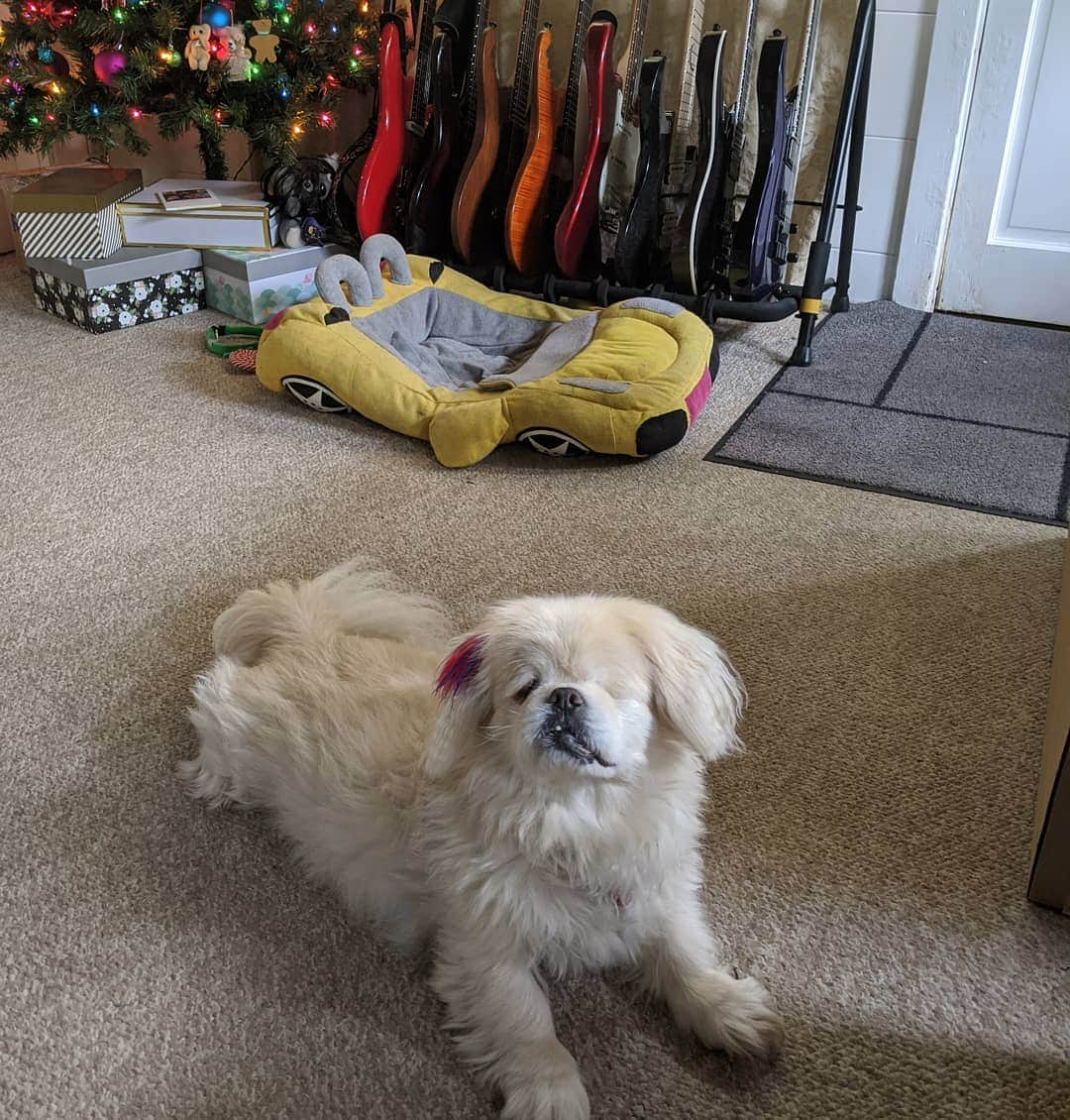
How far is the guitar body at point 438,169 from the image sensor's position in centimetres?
268

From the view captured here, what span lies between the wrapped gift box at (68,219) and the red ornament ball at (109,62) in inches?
12.0

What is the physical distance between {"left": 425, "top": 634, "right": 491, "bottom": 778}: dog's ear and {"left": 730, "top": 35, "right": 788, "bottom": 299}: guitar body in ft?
6.10

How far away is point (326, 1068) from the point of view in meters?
0.92

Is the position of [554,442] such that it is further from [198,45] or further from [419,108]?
[198,45]

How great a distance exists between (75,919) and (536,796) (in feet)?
1.85

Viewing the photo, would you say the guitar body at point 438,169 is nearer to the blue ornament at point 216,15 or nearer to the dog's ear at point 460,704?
the blue ornament at point 216,15

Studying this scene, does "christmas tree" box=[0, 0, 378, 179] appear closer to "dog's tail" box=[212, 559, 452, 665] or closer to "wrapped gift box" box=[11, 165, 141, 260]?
"wrapped gift box" box=[11, 165, 141, 260]

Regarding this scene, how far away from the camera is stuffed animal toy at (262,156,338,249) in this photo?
278cm

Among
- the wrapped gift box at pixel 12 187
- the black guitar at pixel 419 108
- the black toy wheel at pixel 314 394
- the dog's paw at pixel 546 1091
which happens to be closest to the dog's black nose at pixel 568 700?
the dog's paw at pixel 546 1091

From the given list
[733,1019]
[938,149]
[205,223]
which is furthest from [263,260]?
[733,1019]

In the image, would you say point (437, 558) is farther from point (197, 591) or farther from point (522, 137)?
point (522, 137)

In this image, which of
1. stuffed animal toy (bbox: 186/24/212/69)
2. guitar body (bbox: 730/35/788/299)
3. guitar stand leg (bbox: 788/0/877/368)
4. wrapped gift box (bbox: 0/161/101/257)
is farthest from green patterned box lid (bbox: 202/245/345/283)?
guitar stand leg (bbox: 788/0/877/368)

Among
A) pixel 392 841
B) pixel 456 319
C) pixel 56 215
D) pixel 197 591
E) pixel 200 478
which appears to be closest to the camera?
pixel 392 841

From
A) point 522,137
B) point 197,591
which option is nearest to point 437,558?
point 197,591
